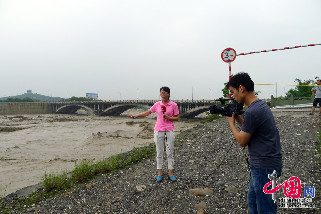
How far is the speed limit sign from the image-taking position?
315 inches

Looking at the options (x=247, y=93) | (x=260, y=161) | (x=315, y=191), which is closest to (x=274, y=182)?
(x=260, y=161)

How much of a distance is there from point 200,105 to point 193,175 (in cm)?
3490

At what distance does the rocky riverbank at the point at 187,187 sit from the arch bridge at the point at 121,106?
30022 mm

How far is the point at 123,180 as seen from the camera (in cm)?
451

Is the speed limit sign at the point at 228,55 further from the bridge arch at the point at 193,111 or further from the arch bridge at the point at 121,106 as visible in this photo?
the bridge arch at the point at 193,111

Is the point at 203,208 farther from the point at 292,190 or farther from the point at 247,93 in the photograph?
the point at 247,93

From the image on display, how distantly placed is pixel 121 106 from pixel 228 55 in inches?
1839

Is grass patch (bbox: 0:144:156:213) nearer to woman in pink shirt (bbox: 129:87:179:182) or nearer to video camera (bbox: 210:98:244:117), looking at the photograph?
woman in pink shirt (bbox: 129:87:179:182)

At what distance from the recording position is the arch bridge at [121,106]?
125ft

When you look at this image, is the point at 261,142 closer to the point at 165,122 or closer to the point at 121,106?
the point at 165,122

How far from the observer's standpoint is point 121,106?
5300 centimetres

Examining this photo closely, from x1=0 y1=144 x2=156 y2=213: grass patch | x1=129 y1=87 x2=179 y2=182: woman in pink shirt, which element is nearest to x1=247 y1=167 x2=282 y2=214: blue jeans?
x1=129 y1=87 x2=179 y2=182: woman in pink shirt

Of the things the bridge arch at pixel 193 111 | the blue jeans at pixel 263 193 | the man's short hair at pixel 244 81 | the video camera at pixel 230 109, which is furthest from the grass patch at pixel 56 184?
the bridge arch at pixel 193 111

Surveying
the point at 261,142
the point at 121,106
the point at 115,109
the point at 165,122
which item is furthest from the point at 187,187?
the point at 115,109
